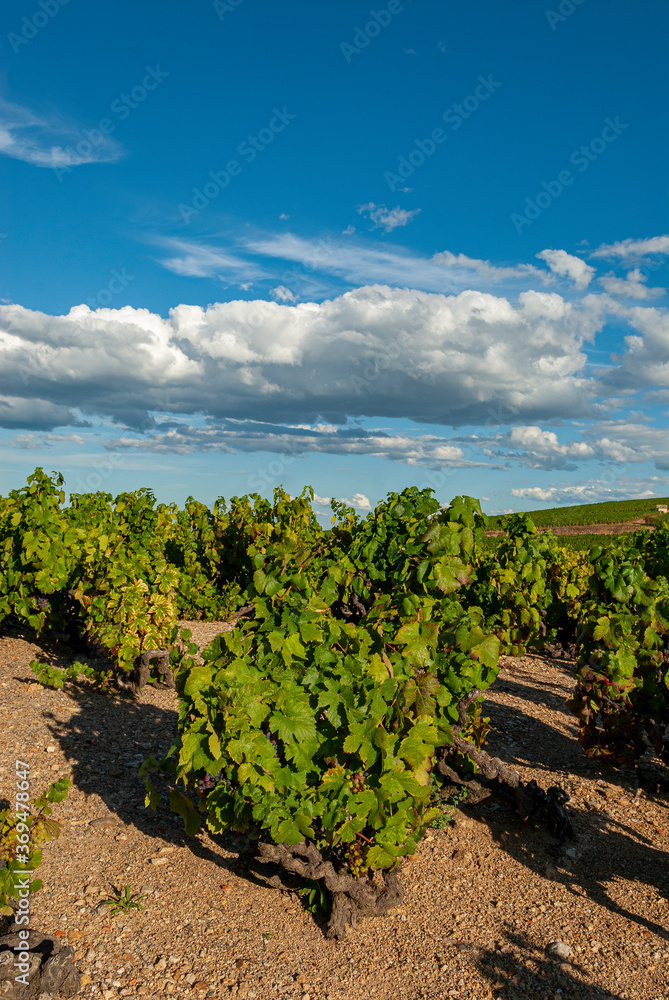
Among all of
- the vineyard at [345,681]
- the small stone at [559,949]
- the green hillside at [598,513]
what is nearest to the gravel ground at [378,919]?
the small stone at [559,949]

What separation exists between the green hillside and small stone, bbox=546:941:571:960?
26.8m

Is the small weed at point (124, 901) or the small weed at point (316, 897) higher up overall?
the small weed at point (316, 897)

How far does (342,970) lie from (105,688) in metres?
4.53

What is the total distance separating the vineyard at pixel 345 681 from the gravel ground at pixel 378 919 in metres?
0.23

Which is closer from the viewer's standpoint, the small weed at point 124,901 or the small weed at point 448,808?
the small weed at point 124,901

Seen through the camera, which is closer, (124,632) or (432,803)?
(432,803)

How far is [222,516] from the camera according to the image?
11969 millimetres

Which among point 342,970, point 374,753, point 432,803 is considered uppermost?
point 374,753

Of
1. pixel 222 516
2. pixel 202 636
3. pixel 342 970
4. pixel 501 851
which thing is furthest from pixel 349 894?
pixel 222 516

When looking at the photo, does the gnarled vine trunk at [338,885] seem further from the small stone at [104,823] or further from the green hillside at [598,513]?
the green hillside at [598,513]

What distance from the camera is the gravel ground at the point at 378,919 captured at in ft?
10.8

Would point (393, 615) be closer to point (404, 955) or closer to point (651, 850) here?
point (404, 955)

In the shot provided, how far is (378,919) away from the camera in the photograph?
12.4 ft

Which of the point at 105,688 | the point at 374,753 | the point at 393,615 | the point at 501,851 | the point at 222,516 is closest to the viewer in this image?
the point at 374,753
